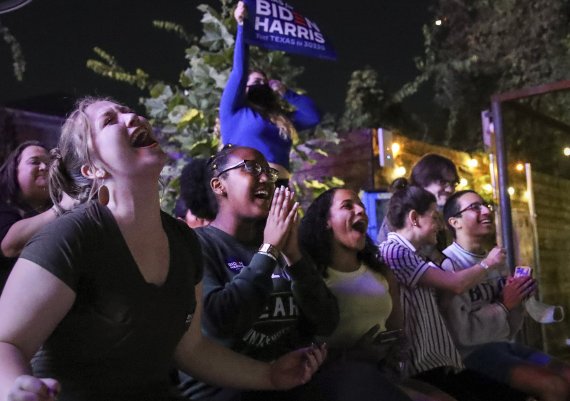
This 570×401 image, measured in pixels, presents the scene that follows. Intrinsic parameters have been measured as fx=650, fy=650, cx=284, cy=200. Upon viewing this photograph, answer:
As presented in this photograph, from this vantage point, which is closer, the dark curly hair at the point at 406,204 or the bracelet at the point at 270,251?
the bracelet at the point at 270,251

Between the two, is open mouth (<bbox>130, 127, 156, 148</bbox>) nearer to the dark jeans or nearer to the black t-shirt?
the black t-shirt

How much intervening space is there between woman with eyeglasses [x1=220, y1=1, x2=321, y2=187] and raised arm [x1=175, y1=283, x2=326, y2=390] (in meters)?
1.94

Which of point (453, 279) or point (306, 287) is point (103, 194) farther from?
point (453, 279)

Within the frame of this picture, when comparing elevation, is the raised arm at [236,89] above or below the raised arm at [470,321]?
above

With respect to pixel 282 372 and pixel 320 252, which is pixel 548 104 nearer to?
pixel 320 252

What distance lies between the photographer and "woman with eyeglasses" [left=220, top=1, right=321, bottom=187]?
163 inches

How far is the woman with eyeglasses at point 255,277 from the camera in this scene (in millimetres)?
2195

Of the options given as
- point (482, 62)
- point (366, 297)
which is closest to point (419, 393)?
point (366, 297)

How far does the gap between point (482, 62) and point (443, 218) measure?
868 cm

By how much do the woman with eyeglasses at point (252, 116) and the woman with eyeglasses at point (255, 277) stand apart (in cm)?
132

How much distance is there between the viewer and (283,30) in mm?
4750

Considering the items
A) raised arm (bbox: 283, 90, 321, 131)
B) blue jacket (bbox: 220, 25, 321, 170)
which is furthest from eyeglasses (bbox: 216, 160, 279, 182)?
raised arm (bbox: 283, 90, 321, 131)

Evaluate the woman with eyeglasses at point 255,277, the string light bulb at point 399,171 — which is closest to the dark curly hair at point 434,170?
the woman with eyeglasses at point 255,277

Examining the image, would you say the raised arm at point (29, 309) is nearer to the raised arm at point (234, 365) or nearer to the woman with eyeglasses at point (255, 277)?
the raised arm at point (234, 365)
